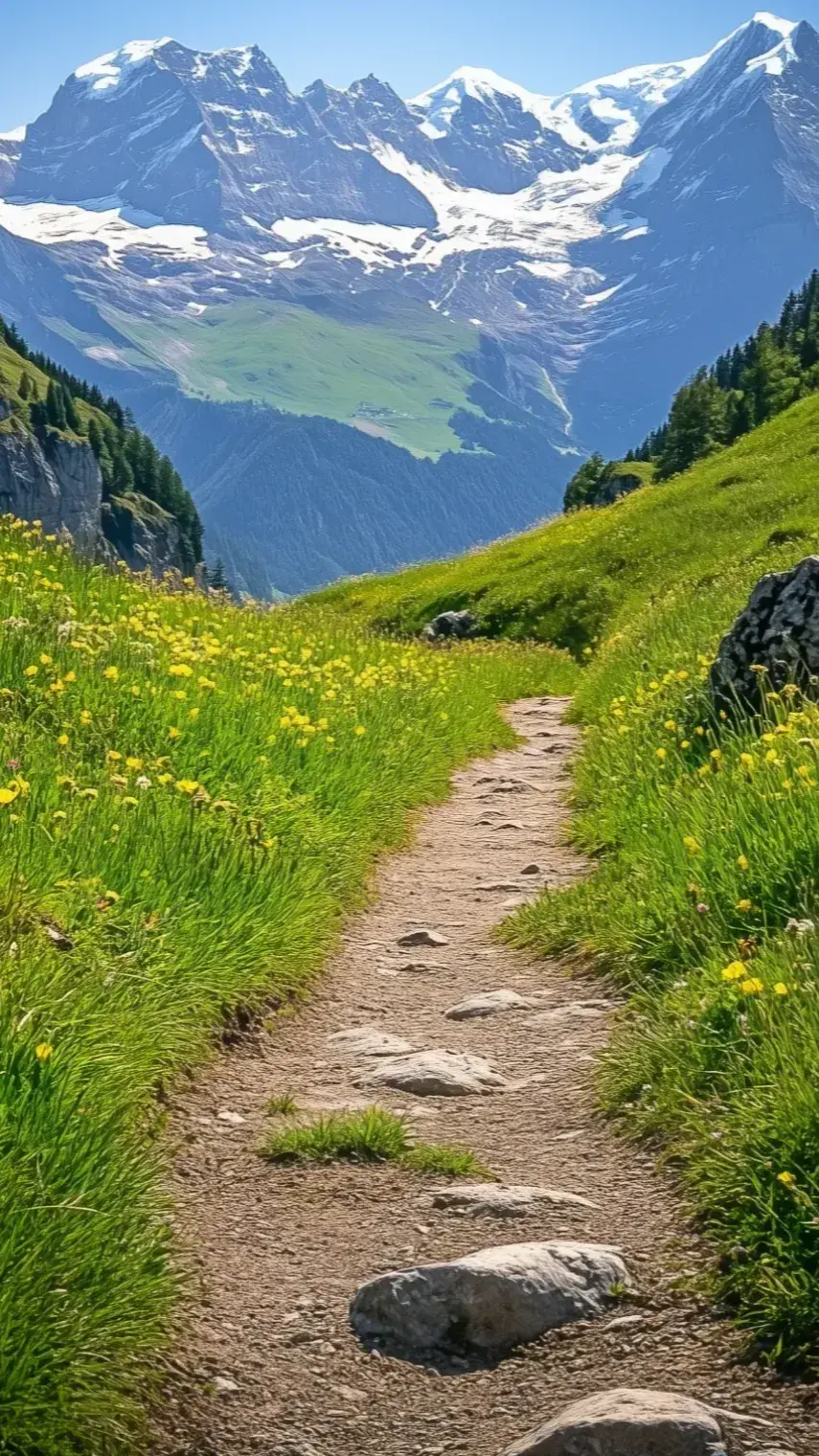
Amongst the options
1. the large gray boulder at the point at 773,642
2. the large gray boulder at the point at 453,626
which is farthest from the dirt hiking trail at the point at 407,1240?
the large gray boulder at the point at 453,626

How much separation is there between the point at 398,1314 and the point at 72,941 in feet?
8.56

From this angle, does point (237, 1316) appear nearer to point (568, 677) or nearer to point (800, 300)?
point (568, 677)

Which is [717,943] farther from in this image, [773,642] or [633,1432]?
[773,642]

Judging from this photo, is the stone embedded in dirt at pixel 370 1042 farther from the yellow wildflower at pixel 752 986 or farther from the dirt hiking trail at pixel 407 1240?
the yellow wildflower at pixel 752 986

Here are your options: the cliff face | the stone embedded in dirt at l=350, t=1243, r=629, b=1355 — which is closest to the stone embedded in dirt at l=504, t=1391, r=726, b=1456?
the stone embedded in dirt at l=350, t=1243, r=629, b=1355

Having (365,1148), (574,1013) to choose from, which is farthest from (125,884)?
(574,1013)

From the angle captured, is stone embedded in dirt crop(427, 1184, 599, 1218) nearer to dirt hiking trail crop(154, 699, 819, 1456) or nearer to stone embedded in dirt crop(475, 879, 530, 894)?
dirt hiking trail crop(154, 699, 819, 1456)

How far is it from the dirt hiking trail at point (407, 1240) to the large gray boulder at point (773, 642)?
14.4ft

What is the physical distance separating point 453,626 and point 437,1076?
30401mm

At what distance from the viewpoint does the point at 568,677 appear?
26.8m

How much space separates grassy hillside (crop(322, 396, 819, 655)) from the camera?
28625 millimetres

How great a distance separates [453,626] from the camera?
36062 mm

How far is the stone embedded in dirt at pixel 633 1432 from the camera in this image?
3.10 meters

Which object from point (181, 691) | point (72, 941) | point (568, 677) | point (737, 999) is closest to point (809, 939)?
point (737, 999)
